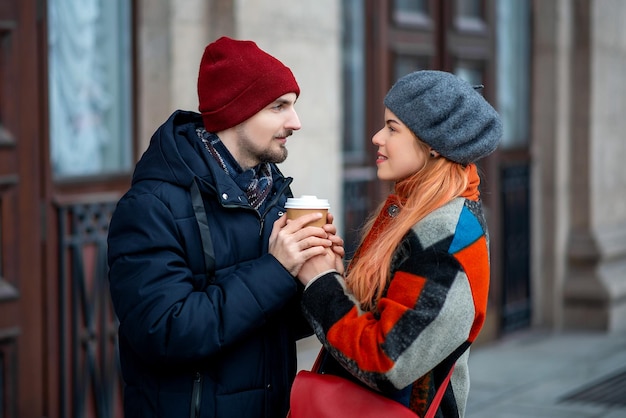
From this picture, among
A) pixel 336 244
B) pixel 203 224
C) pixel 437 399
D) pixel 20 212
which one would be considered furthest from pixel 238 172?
pixel 20 212

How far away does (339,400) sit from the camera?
2.90 metres

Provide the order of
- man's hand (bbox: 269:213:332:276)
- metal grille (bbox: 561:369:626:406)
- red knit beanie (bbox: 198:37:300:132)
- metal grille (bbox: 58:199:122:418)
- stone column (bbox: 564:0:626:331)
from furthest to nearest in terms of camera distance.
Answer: stone column (bbox: 564:0:626:331)
metal grille (bbox: 561:369:626:406)
metal grille (bbox: 58:199:122:418)
red knit beanie (bbox: 198:37:300:132)
man's hand (bbox: 269:213:332:276)

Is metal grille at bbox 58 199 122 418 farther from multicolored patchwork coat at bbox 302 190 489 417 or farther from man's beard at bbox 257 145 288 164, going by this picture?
multicolored patchwork coat at bbox 302 190 489 417

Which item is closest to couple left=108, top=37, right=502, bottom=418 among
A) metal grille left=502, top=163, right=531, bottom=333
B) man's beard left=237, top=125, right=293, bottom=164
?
man's beard left=237, top=125, right=293, bottom=164

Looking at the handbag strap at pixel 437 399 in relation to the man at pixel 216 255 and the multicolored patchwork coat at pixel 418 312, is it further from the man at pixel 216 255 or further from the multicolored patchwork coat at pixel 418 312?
the man at pixel 216 255

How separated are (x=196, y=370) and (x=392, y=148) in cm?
76

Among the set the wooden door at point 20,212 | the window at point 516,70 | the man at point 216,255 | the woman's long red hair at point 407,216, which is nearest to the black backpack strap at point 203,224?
the man at point 216,255

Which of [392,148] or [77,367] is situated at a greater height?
[392,148]

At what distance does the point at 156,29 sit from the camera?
5785 mm

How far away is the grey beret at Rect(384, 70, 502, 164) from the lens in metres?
2.92

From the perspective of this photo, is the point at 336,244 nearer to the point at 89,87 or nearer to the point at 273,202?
the point at 273,202

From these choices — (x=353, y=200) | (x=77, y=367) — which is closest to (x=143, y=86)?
(x=77, y=367)

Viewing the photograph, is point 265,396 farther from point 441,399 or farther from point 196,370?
point 441,399

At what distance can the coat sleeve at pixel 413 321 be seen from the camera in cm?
276
